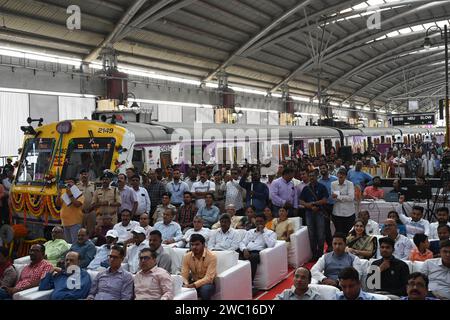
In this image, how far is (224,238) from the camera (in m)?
7.77

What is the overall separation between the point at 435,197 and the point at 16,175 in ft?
28.3

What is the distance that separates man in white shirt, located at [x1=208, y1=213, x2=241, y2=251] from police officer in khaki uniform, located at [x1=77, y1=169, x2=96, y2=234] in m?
2.76

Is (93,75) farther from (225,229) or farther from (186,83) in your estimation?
(225,229)

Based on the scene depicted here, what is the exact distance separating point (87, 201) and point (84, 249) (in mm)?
→ 2366

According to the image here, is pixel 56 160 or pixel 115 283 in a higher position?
pixel 56 160

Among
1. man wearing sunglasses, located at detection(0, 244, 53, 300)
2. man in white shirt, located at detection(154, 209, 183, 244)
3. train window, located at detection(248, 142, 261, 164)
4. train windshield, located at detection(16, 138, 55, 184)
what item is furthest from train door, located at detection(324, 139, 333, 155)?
man wearing sunglasses, located at detection(0, 244, 53, 300)

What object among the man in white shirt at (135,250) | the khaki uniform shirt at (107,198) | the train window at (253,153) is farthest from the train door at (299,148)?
the man in white shirt at (135,250)

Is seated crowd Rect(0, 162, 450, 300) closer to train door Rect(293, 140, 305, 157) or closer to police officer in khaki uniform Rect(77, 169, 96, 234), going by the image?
police officer in khaki uniform Rect(77, 169, 96, 234)

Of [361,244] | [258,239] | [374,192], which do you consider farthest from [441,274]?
[374,192]

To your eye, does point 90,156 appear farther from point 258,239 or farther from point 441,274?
point 441,274

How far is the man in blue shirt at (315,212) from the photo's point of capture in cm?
923

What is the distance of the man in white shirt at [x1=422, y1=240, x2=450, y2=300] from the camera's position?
545 cm

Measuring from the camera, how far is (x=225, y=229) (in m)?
7.79
